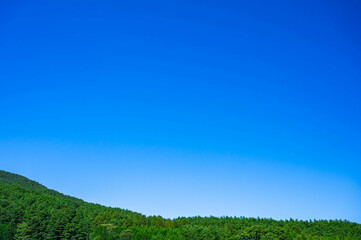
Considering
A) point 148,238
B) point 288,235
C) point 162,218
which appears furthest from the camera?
point 162,218

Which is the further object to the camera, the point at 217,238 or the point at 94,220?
the point at 94,220

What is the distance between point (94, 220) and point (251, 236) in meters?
75.6

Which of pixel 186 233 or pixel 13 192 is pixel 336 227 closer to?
pixel 186 233

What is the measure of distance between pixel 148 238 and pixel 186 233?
17.5 m

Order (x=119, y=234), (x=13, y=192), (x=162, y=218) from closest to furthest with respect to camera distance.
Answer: (x=119, y=234), (x=13, y=192), (x=162, y=218)

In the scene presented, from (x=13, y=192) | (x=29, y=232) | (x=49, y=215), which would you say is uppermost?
(x=13, y=192)

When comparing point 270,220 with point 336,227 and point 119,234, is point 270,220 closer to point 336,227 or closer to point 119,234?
point 336,227

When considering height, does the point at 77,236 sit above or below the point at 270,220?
below

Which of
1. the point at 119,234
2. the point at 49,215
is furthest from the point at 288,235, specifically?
the point at 49,215

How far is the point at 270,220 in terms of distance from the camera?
→ 140750 mm

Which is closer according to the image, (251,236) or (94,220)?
(251,236)

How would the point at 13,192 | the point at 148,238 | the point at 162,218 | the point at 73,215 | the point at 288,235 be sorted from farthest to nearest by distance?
the point at 162,218 < the point at 13,192 < the point at 73,215 < the point at 148,238 < the point at 288,235

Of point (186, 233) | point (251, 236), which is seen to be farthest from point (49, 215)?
point (251, 236)

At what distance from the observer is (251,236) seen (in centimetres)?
10075
